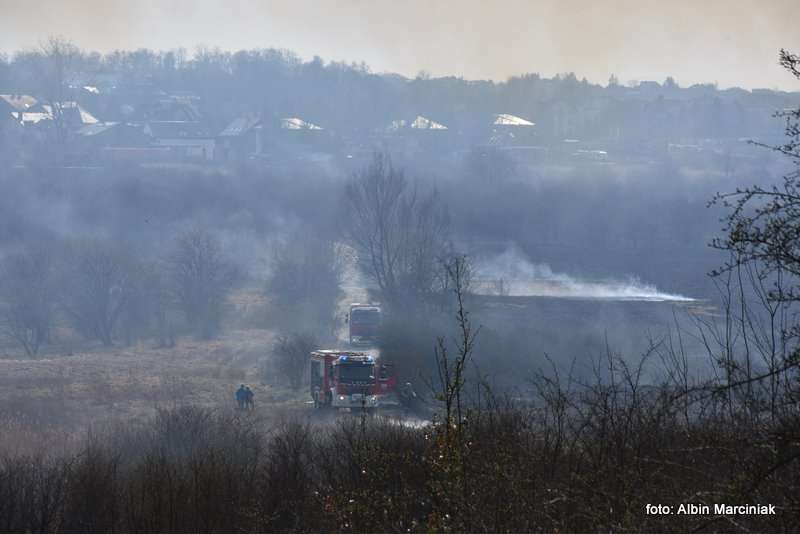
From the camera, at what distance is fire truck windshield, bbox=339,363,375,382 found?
25.2 meters

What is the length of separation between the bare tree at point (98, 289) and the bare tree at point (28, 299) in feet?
2.46

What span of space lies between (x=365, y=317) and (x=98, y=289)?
11.4 meters

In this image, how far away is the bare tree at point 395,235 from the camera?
129 ft

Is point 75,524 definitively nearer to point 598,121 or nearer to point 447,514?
point 447,514

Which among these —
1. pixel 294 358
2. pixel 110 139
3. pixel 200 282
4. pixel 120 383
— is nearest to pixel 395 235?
pixel 200 282

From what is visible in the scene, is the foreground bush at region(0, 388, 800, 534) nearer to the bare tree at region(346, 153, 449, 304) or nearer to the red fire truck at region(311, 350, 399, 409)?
the red fire truck at region(311, 350, 399, 409)

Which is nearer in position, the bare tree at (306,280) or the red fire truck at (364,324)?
the red fire truck at (364,324)

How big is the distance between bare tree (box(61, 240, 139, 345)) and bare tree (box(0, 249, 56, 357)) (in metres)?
0.75

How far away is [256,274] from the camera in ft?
168

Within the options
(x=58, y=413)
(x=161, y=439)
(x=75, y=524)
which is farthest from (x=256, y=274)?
(x=75, y=524)

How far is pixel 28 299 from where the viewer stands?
4144 cm

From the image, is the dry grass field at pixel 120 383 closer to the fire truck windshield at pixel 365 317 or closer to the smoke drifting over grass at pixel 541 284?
the fire truck windshield at pixel 365 317

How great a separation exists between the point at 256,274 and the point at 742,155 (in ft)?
127

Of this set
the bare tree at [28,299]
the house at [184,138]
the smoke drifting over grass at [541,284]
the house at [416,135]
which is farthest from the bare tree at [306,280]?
the house at [416,135]
